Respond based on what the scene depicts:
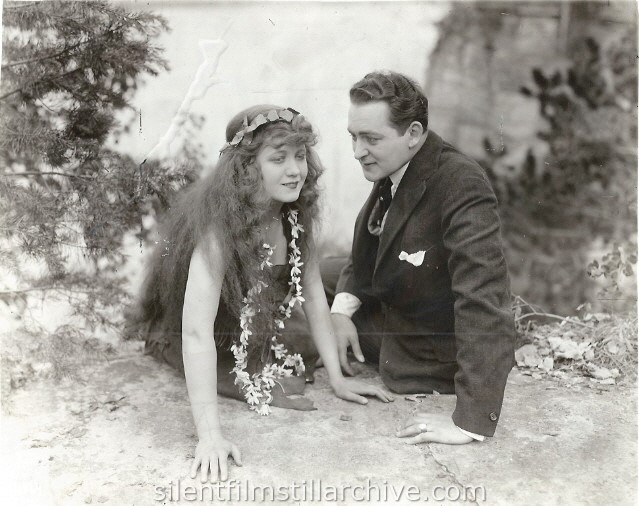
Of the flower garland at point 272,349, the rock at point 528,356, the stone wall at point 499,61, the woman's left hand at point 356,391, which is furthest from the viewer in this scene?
the stone wall at point 499,61

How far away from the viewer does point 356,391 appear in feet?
8.64

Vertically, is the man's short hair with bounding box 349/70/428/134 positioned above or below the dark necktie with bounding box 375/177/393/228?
above

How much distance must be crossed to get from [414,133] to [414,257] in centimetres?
53

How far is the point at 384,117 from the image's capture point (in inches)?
102

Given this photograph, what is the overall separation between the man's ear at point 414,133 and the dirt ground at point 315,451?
1085 millimetres

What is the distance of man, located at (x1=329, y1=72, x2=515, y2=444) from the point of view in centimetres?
218

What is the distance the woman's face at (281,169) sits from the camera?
2.33m

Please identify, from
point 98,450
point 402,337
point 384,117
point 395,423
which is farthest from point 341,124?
point 98,450

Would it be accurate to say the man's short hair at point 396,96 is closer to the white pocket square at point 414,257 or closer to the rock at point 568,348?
the white pocket square at point 414,257

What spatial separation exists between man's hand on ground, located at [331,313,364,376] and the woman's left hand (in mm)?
186

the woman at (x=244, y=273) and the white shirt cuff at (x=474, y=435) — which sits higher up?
the woman at (x=244, y=273)

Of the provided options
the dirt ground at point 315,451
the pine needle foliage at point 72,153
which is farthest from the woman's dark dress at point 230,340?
the pine needle foliage at point 72,153

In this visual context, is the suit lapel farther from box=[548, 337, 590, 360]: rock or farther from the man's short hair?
box=[548, 337, 590, 360]: rock

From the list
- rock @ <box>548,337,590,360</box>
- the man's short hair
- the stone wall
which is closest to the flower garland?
the man's short hair
